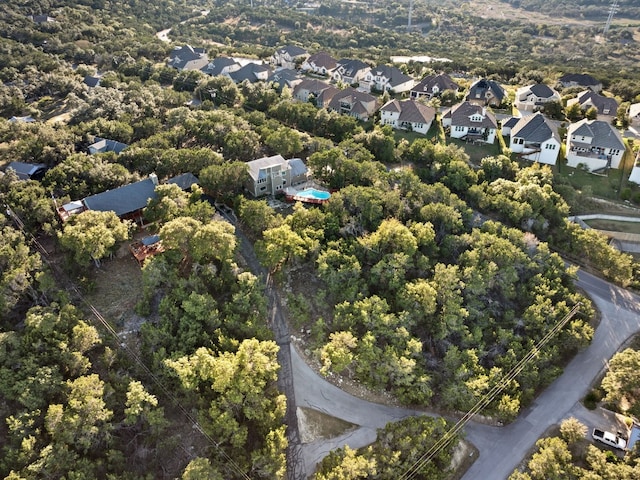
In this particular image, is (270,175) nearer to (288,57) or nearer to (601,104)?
(601,104)

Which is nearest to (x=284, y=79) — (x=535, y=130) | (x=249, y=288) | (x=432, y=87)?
(x=432, y=87)

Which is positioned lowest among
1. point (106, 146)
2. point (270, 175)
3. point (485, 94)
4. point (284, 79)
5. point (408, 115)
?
point (270, 175)

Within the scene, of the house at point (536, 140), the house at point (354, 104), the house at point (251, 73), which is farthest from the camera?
the house at point (251, 73)

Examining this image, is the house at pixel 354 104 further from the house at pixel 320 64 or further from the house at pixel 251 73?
the house at pixel 320 64

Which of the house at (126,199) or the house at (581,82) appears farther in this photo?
the house at (581,82)

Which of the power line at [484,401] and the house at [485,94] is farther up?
the house at [485,94]

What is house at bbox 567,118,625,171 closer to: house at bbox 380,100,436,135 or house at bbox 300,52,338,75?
house at bbox 380,100,436,135

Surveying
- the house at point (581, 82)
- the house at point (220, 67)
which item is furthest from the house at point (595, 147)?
the house at point (220, 67)

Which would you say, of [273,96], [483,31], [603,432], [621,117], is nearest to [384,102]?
[273,96]
